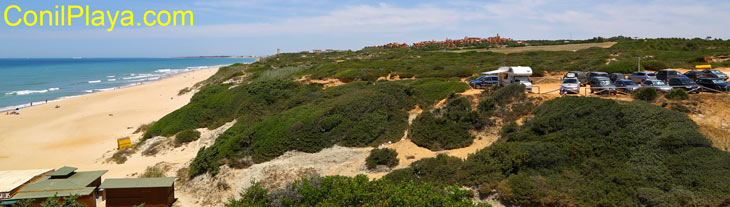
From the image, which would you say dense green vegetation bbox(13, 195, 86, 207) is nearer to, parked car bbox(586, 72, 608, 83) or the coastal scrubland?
the coastal scrubland

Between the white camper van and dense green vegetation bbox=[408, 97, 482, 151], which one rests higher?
the white camper van

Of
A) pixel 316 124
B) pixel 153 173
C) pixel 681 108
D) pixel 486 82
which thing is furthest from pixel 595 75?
pixel 153 173

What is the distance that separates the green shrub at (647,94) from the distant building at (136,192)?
2066cm

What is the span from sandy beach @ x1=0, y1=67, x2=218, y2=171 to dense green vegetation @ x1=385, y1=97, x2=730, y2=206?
56.2 ft

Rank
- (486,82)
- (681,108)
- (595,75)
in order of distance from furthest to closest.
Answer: (595,75)
(486,82)
(681,108)

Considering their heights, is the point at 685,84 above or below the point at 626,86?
above

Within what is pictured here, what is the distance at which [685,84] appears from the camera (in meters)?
20.3

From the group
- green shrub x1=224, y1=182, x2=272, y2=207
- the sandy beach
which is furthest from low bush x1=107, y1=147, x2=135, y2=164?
green shrub x1=224, y1=182, x2=272, y2=207

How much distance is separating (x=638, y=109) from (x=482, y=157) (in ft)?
21.6

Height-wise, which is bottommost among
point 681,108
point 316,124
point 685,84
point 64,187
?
point 64,187

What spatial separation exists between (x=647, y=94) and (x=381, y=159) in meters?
13.1

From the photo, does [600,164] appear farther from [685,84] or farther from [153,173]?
[153,173]

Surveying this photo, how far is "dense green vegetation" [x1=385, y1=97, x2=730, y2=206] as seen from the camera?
11.0m

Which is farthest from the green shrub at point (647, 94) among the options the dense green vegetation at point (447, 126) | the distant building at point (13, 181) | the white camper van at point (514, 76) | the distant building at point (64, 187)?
the distant building at point (13, 181)
